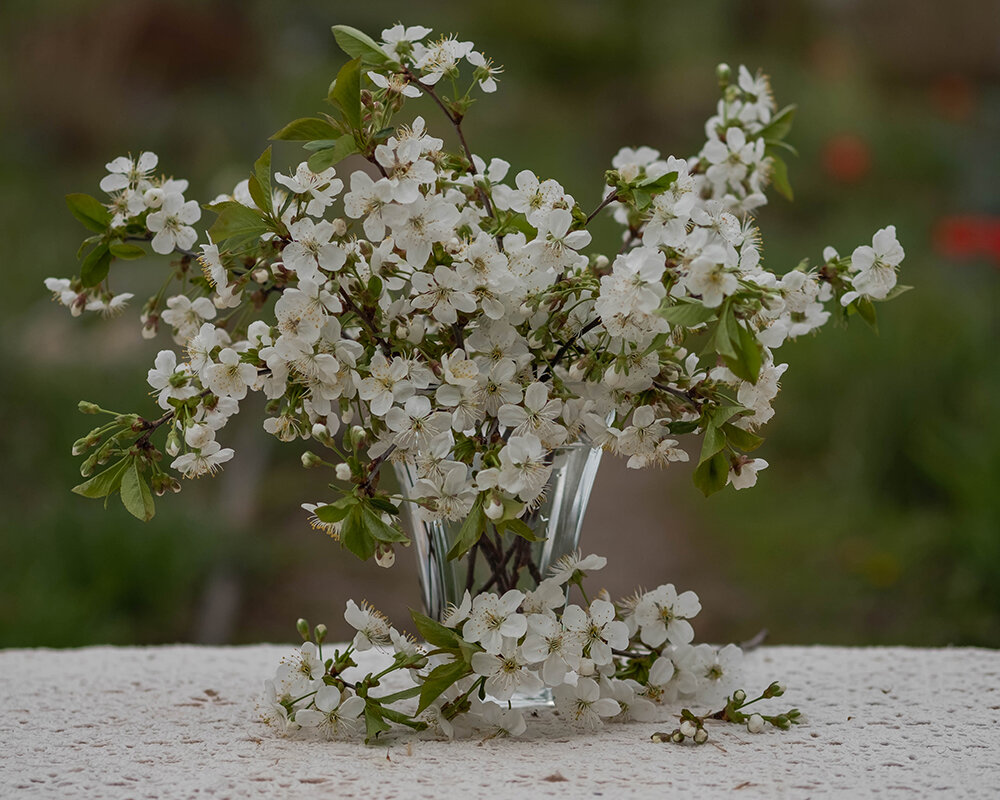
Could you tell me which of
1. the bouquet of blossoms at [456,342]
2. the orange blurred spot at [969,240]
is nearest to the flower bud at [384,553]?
the bouquet of blossoms at [456,342]

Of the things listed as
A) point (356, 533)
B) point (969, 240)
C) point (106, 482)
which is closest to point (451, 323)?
point (356, 533)

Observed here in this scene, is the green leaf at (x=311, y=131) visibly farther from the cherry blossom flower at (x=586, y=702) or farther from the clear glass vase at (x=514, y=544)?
the cherry blossom flower at (x=586, y=702)

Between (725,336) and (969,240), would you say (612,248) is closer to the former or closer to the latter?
(969,240)

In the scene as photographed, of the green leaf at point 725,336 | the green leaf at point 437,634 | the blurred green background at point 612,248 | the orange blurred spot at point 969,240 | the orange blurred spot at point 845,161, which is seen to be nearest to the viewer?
the green leaf at point 725,336

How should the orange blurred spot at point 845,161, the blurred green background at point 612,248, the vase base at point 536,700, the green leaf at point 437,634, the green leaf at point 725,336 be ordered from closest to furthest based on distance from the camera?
the green leaf at point 725,336 < the green leaf at point 437,634 < the vase base at point 536,700 < the blurred green background at point 612,248 < the orange blurred spot at point 845,161

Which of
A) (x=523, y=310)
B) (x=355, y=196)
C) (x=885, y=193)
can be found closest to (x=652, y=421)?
(x=523, y=310)

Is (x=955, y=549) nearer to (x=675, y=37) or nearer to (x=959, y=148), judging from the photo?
(x=959, y=148)
